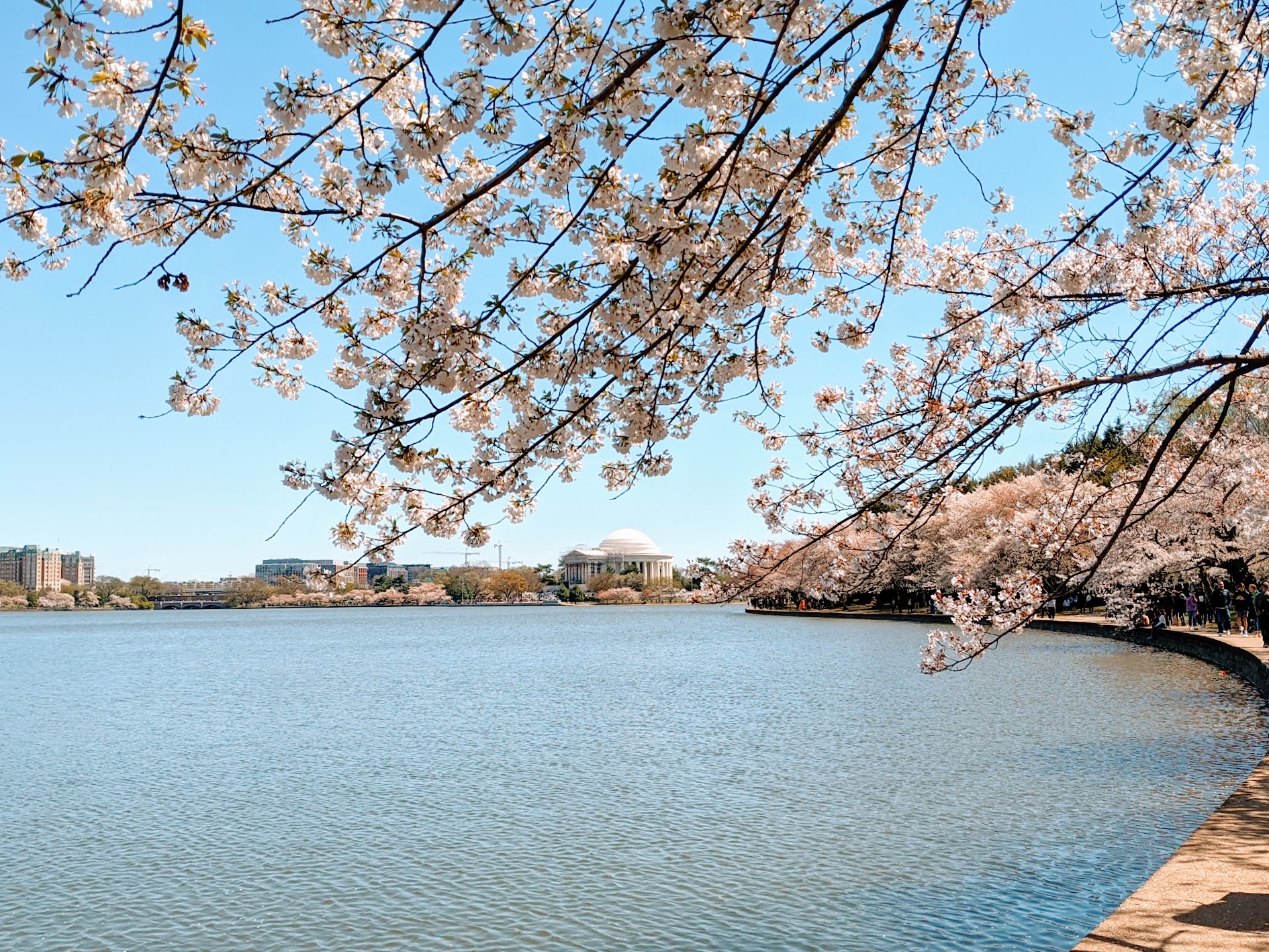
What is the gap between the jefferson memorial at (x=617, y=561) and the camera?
12481cm

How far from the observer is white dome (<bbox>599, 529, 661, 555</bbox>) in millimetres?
128625

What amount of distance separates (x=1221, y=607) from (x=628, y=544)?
361 ft

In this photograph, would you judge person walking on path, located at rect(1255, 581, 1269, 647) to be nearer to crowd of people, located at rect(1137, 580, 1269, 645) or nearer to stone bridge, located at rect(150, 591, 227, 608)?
crowd of people, located at rect(1137, 580, 1269, 645)

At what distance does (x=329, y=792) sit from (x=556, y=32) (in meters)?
8.04

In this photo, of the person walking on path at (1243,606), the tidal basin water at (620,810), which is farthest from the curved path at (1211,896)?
the person walking on path at (1243,606)

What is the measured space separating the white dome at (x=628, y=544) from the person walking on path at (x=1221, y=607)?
10694 cm

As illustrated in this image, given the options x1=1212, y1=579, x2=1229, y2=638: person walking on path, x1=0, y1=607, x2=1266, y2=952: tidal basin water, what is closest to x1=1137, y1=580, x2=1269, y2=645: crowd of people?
x1=1212, y1=579, x2=1229, y2=638: person walking on path

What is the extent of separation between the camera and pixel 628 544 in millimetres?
129500

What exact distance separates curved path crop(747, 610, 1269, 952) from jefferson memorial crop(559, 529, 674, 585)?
11669 cm

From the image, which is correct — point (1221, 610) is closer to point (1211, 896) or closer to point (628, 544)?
point (1211, 896)

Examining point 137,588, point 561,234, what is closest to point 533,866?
point 561,234

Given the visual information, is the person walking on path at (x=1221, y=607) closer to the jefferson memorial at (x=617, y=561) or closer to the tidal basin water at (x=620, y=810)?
the tidal basin water at (x=620, y=810)

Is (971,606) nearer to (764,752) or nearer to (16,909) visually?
(764,752)

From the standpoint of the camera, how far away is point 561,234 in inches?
139
